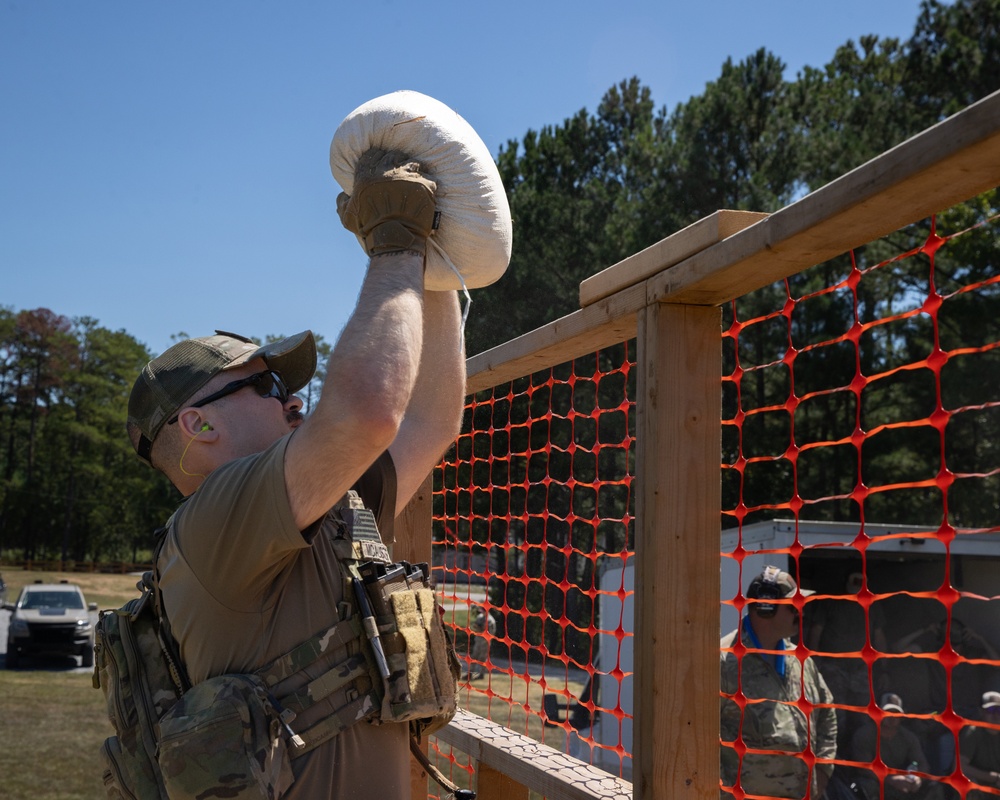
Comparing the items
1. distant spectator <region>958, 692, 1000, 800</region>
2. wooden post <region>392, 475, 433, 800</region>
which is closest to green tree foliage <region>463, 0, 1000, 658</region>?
distant spectator <region>958, 692, 1000, 800</region>

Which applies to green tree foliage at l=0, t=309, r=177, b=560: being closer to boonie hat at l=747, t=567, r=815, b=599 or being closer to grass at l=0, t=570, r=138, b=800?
grass at l=0, t=570, r=138, b=800

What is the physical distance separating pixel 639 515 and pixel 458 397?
0.73 meters

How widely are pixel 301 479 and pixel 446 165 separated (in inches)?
31.1

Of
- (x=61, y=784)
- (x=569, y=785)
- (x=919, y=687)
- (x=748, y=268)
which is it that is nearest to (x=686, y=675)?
(x=569, y=785)

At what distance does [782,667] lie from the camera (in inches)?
198

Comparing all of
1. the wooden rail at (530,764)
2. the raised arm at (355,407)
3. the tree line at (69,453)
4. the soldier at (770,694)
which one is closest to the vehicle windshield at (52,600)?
the soldier at (770,694)

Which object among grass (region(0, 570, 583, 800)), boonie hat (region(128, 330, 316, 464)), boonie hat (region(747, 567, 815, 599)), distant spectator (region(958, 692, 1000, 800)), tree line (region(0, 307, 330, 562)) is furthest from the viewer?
tree line (region(0, 307, 330, 562))

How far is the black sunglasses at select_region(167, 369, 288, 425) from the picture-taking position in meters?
2.29

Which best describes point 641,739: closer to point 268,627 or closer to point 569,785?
point 569,785

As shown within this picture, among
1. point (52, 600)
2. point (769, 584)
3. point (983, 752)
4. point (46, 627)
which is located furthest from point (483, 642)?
point (52, 600)

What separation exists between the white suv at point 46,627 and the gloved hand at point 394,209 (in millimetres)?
20197

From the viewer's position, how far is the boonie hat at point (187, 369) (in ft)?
7.50

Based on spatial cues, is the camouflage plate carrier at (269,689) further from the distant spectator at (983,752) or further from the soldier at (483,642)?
the distant spectator at (983,752)

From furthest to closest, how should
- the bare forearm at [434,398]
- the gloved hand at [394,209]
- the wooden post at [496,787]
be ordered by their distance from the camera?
the wooden post at [496,787] < the bare forearm at [434,398] < the gloved hand at [394,209]
